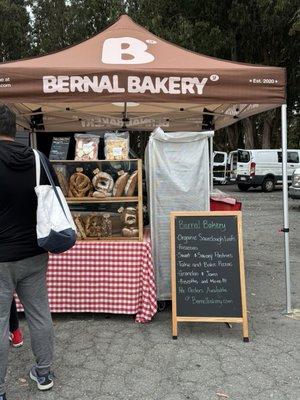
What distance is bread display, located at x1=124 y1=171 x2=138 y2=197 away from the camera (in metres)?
4.96

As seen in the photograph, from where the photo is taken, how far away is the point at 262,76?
455cm

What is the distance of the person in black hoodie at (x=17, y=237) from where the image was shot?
10.2 feet

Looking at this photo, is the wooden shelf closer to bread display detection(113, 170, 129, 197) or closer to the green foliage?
bread display detection(113, 170, 129, 197)

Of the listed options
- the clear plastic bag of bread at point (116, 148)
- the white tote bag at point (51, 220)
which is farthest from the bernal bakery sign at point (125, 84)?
the white tote bag at point (51, 220)

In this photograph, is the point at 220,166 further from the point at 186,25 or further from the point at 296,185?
the point at 296,185

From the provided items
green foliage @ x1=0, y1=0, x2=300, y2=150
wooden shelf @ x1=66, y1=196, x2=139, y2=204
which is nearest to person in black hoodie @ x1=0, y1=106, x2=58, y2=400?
wooden shelf @ x1=66, y1=196, x2=139, y2=204

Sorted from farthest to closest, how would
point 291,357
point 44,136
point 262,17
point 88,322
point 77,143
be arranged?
point 262,17
point 44,136
point 77,143
point 88,322
point 291,357

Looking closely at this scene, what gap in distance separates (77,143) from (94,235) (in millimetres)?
1037

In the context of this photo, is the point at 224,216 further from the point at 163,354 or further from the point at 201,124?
the point at 201,124

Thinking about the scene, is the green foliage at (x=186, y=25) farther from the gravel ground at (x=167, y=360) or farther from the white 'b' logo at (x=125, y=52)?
the gravel ground at (x=167, y=360)

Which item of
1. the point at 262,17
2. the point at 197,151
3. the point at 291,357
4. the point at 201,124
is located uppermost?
the point at 262,17

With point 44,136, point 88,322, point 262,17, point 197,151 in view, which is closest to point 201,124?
point 44,136

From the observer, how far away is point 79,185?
16.3 feet

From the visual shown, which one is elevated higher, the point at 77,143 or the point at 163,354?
the point at 77,143
